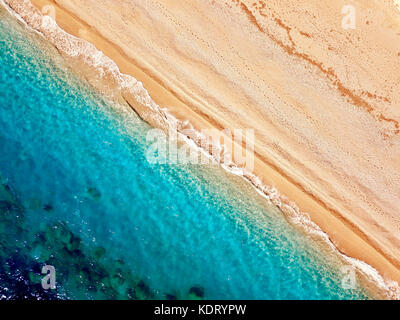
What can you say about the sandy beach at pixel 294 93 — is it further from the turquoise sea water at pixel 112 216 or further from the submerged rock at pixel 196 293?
the submerged rock at pixel 196 293

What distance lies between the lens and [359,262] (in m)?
10.9

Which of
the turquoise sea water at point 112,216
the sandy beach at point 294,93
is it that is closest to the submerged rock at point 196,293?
the turquoise sea water at point 112,216

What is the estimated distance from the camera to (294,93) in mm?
10938

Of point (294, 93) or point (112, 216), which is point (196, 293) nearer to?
point (112, 216)

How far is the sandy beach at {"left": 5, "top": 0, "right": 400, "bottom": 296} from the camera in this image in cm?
1085

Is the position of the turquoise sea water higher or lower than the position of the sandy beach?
lower

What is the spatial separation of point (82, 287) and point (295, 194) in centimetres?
521

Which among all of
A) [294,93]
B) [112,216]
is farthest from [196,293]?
[294,93]

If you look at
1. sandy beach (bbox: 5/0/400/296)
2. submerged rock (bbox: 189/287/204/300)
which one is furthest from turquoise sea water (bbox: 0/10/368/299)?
sandy beach (bbox: 5/0/400/296)

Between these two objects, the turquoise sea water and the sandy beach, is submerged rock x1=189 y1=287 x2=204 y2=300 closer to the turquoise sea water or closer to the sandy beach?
the turquoise sea water

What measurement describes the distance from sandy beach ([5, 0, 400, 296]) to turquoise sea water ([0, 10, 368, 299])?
0.85 metres

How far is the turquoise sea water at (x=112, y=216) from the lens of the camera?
1095 cm

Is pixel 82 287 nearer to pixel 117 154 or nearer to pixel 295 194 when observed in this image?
pixel 117 154
